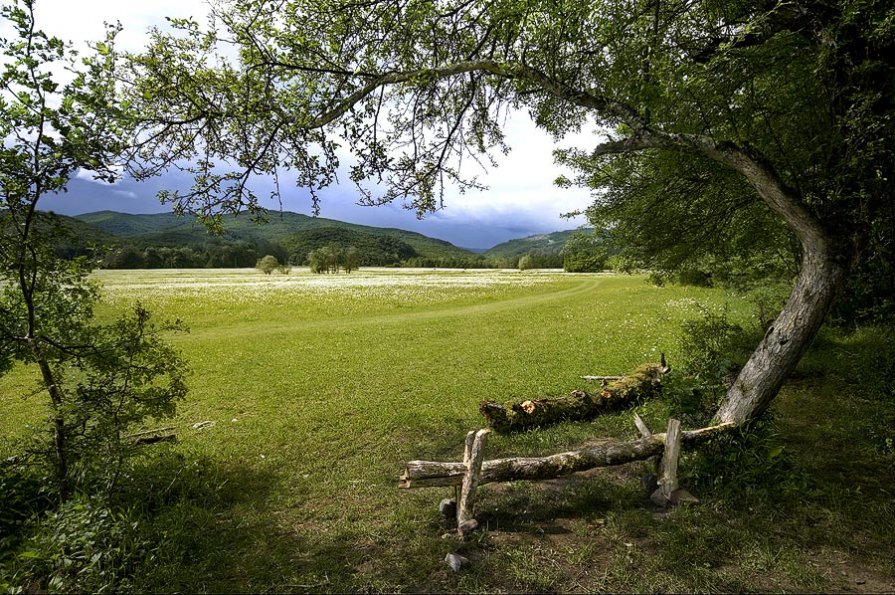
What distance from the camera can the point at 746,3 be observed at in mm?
7172

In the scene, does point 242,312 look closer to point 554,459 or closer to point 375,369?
Result: point 375,369

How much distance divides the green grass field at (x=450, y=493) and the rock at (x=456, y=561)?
10 centimetres

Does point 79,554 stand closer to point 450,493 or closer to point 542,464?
point 450,493

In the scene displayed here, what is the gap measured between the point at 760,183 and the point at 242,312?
33296mm

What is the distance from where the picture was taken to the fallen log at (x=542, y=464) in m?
6.50

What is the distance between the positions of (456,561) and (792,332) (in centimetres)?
703

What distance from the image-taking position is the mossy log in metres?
10.8

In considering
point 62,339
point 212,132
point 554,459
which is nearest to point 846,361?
point 554,459

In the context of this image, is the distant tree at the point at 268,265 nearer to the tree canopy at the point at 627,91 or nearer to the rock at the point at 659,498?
the tree canopy at the point at 627,91

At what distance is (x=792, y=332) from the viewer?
7512mm

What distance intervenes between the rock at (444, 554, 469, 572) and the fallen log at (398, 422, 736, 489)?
1.03 metres

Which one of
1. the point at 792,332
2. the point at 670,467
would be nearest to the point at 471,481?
the point at 670,467

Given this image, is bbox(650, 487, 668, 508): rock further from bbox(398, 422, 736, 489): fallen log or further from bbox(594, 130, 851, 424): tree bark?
bbox(594, 130, 851, 424): tree bark

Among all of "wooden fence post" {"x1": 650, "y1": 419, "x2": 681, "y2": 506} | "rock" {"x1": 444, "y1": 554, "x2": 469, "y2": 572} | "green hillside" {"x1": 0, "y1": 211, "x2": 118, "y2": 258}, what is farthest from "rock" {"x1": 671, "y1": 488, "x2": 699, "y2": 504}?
"green hillside" {"x1": 0, "y1": 211, "x2": 118, "y2": 258}
